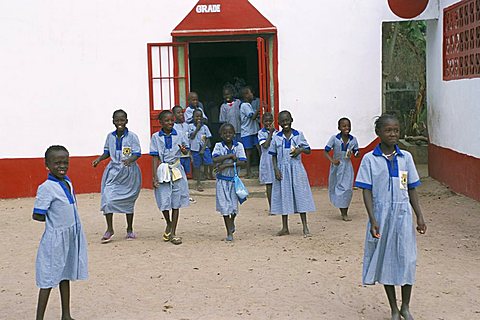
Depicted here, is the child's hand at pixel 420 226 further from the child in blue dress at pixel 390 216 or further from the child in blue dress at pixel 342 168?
Answer: the child in blue dress at pixel 342 168

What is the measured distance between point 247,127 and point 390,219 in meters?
6.76

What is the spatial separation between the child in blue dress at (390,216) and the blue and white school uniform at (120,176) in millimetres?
3414

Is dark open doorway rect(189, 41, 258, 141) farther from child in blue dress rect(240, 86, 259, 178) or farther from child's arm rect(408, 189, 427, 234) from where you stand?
child's arm rect(408, 189, 427, 234)

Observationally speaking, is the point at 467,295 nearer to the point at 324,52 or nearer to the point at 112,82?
the point at 324,52

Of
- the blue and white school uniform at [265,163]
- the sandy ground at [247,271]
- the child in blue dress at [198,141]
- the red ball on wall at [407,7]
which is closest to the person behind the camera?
the sandy ground at [247,271]

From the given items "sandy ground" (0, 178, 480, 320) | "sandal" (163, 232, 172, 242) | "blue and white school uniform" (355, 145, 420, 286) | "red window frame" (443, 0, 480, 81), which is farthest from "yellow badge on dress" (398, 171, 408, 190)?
"red window frame" (443, 0, 480, 81)

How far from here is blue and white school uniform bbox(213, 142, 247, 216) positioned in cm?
773

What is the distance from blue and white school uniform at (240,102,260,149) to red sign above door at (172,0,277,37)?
1.19 meters

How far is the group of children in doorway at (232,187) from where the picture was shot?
4973 mm

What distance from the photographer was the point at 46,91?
11.1 metres

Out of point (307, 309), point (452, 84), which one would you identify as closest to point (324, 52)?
point (452, 84)

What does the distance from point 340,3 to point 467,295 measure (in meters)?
6.40

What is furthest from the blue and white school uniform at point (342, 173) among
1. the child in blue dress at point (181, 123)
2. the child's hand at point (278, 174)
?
the child in blue dress at point (181, 123)

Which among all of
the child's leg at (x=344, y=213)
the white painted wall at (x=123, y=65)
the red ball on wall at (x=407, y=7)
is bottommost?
the child's leg at (x=344, y=213)
